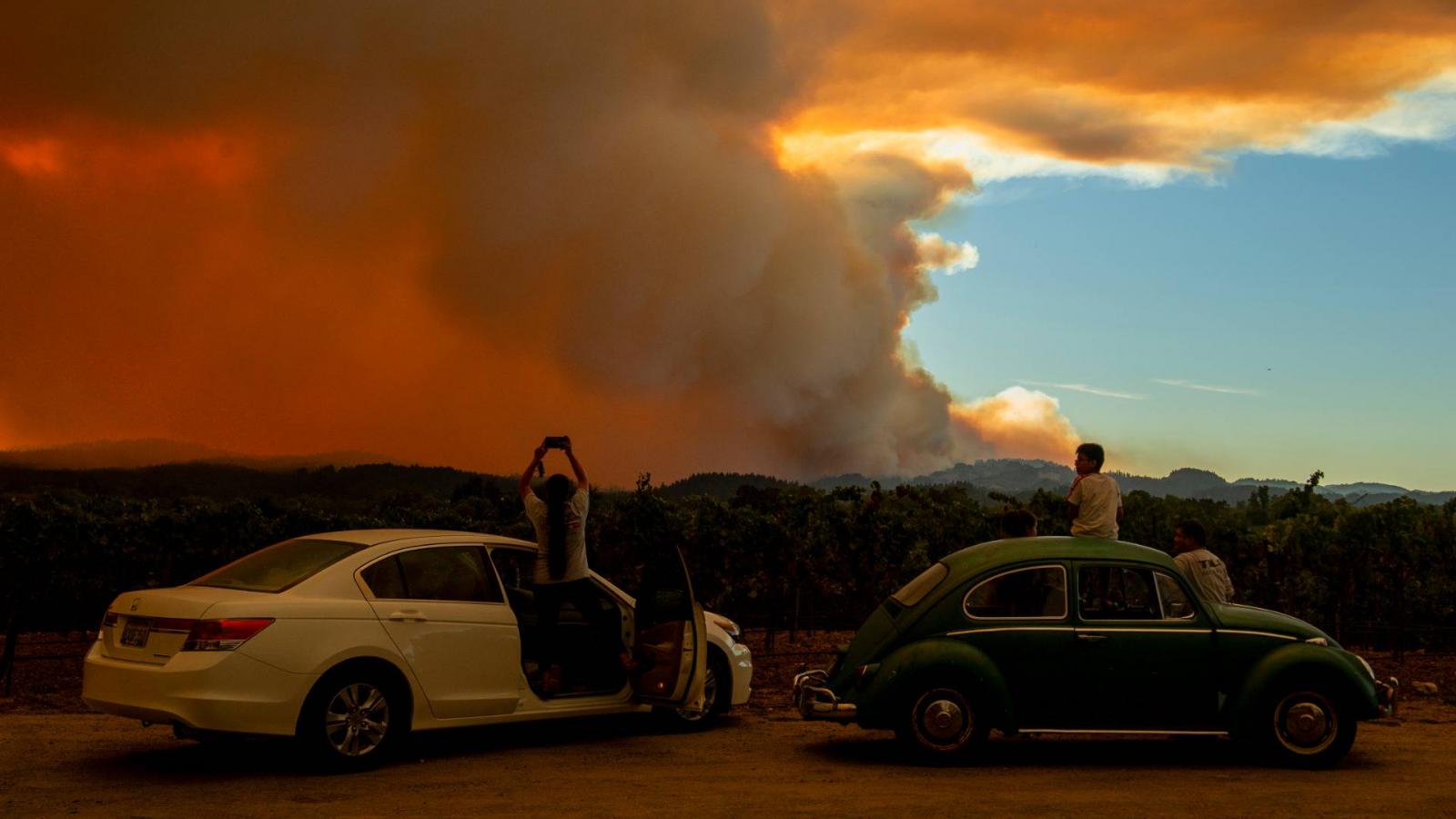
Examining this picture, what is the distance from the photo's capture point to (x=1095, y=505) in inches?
454

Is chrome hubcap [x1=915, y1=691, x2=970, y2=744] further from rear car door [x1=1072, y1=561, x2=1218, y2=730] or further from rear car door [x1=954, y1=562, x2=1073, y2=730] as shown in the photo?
rear car door [x1=1072, y1=561, x2=1218, y2=730]

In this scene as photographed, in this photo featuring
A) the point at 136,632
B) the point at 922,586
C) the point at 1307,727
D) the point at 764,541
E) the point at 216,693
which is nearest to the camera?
the point at 216,693

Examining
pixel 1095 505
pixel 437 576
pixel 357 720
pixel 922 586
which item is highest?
pixel 1095 505

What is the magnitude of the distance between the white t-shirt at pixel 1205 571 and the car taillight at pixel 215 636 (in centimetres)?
687

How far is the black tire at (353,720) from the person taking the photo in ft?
31.1

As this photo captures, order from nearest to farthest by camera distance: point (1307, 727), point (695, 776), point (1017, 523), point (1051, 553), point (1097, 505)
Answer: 1. point (695, 776)
2. point (1307, 727)
3. point (1051, 553)
4. point (1097, 505)
5. point (1017, 523)

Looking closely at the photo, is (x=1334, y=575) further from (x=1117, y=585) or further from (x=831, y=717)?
(x=831, y=717)

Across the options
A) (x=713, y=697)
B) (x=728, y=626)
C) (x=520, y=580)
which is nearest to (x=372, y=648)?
(x=520, y=580)

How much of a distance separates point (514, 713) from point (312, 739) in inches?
66.3

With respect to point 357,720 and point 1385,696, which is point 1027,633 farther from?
point 357,720

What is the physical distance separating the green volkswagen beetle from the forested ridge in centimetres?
887

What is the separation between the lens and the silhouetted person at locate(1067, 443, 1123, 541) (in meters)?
11.5

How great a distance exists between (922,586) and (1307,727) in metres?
2.86

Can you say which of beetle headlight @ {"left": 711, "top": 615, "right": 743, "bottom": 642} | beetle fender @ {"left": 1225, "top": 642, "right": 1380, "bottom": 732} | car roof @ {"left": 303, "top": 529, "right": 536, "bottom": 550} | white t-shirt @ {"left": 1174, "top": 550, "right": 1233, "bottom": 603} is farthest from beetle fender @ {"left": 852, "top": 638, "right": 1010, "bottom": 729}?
car roof @ {"left": 303, "top": 529, "right": 536, "bottom": 550}
